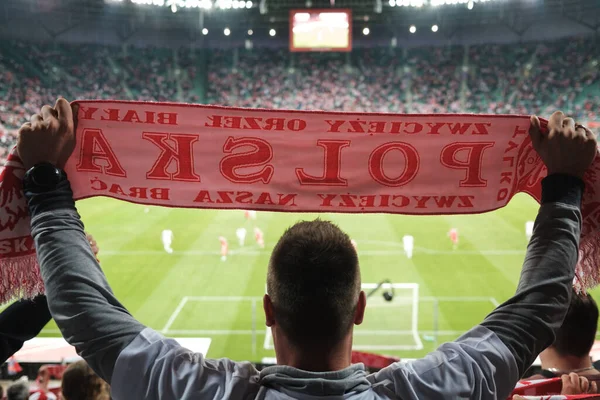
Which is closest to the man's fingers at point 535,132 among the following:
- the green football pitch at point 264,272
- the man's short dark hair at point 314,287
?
the man's short dark hair at point 314,287

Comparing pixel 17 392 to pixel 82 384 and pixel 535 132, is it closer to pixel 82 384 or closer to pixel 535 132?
pixel 82 384

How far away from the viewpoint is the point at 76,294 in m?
1.30

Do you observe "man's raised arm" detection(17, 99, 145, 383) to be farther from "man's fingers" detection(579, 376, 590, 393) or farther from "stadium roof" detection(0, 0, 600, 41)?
"stadium roof" detection(0, 0, 600, 41)

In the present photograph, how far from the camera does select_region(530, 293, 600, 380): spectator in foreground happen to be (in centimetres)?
235

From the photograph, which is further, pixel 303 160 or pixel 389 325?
pixel 389 325

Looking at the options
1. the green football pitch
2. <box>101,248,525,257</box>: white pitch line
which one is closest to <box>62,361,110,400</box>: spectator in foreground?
the green football pitch

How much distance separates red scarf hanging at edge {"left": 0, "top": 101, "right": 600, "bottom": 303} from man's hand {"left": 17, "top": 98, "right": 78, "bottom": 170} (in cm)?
58

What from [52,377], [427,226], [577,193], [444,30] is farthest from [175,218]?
[444,30]

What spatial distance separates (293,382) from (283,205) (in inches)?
51.6

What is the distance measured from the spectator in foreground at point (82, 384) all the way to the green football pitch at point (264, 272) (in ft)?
19.5

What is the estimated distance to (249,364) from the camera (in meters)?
1.30

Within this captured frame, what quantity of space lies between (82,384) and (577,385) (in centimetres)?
223

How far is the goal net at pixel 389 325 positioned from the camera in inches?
341

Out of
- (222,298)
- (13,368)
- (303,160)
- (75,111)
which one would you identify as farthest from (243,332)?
(75,111)
